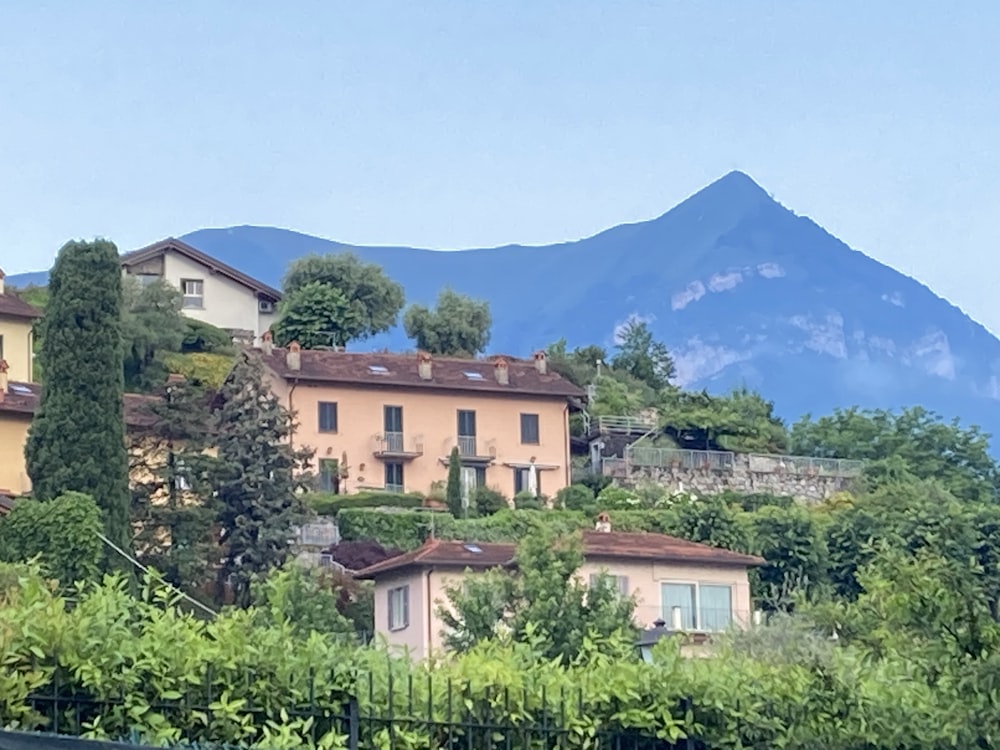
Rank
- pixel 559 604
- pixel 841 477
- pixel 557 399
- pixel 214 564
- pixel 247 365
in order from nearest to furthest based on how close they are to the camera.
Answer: pixel 559 604 → pixel 214 564 → pixel 247 365 → pixel 557 399 → pixel 841 477

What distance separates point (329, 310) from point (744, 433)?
16.0m

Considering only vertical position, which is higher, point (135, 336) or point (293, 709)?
point (135, 336)

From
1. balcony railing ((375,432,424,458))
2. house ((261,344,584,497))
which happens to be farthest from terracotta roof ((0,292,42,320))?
balcony railing ((375,432,424,458))

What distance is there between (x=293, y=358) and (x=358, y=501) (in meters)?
7.06

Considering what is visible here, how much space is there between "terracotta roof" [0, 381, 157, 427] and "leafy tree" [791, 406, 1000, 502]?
3203cm

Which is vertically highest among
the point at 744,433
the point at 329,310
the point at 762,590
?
the point at 329,310

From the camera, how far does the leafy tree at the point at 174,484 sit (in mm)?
45938

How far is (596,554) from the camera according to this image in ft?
138

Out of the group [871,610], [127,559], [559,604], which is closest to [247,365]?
[127,559]

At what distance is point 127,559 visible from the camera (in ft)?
138

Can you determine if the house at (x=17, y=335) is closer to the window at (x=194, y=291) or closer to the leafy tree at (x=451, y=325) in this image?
the window at (x=194, y=291)

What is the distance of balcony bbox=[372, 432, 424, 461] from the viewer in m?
59.8

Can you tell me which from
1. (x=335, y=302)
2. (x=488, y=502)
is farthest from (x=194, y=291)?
(x=488, y=502)

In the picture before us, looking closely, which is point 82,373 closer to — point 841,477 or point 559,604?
point 559,604
